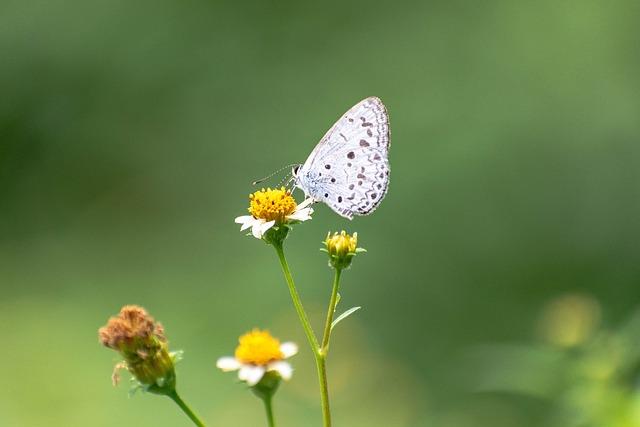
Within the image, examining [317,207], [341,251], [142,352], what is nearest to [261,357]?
[142,352]

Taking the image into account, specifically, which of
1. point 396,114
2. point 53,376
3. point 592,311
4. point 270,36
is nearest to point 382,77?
point 396,114

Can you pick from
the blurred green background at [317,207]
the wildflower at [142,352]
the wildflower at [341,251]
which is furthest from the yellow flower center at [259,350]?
the blurred green background at [317,207]

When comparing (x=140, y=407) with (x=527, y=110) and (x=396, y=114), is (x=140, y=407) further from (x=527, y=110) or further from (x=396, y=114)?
(x=527, y=110)

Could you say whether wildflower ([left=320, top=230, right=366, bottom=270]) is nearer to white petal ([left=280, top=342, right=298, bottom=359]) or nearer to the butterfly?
white petal ([left=280, top=342, right=298, bottom=359])

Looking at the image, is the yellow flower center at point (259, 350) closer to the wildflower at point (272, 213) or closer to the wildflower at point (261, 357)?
the wildflower at point (261, 357)

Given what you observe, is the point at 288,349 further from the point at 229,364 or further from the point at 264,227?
the point at 264,227
